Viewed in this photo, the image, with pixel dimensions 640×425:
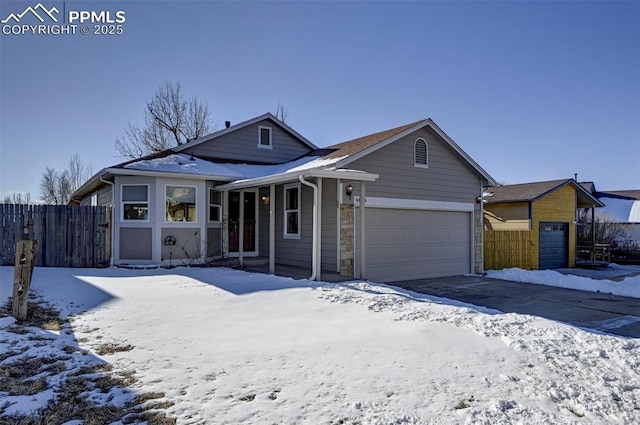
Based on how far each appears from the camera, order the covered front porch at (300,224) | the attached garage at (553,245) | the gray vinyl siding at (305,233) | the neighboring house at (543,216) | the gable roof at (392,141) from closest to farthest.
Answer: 1. the covered front porch at (300,224)
2. the gray vinyl siding at (305,233)
3. the gable roof at (392,141)
4. the neighboring house at (543,216)
5. the attached garage at (553,245)

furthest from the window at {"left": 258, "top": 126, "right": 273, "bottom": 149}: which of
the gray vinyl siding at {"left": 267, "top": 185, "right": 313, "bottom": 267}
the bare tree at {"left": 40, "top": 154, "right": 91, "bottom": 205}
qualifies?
the bare tree at {"left": 40, "top": 154, "right": 91, "bottom": 205}

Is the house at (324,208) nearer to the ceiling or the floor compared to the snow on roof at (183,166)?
nearer to the floor

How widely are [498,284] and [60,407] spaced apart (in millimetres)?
10946

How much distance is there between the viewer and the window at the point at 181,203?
37.7 feet

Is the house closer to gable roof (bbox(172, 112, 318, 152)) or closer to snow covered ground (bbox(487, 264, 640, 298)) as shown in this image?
gable roof (bbox(172, 112, 318, 152))

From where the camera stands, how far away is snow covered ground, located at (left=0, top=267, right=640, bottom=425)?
3.01 meters

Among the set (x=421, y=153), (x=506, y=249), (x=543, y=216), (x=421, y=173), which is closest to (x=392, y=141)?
(x=421, y=153)

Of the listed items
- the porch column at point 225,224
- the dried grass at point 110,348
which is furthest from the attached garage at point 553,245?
the dried grass at point 110,348

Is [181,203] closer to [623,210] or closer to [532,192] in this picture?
[532,192]

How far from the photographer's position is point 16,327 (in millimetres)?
5094

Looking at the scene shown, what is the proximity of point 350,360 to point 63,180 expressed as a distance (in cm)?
4139

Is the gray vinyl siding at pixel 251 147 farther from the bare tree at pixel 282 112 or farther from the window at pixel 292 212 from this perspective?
the bare tree at pixel 282 112

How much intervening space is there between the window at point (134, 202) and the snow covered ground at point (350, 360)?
454 centimetres

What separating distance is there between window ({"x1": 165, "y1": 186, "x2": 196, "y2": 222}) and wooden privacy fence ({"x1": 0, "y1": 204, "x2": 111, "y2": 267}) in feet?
5.53
